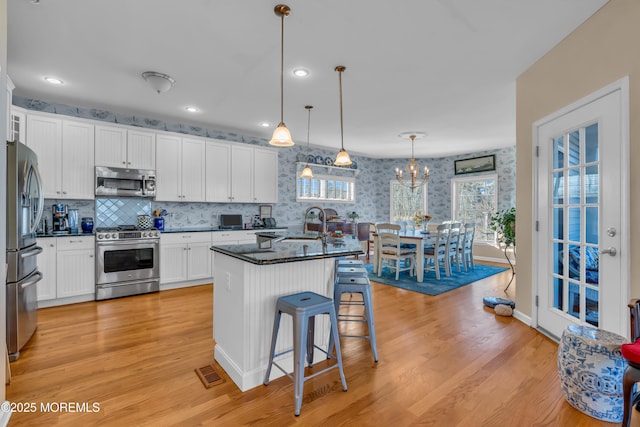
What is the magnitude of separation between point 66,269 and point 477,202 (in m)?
7.87

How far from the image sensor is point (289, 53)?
2.84 metres

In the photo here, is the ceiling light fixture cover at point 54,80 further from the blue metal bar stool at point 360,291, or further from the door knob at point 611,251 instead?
the door knob at point 611,251

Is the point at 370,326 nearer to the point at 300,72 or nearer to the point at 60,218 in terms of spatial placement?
the point at 300,72

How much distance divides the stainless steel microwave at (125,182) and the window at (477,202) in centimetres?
669

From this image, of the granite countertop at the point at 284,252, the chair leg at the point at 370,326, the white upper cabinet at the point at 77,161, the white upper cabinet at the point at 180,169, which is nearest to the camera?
the granite countertop at the point at 284,252

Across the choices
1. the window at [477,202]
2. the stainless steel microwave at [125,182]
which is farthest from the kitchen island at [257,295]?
the window at [477,202]

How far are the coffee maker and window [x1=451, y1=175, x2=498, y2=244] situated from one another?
25.1ft

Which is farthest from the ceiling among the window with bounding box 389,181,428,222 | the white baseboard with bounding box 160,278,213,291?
the window with bounding box 389,181,428,222

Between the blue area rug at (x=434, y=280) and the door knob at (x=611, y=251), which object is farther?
the blue area rug at (x=434, y=280)

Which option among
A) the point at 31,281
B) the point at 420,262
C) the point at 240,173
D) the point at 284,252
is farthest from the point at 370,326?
the point at 240,173

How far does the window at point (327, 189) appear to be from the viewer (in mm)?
6809

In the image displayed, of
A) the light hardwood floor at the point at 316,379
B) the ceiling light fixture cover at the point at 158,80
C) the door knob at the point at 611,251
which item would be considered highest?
the ceiling light fixture cover at the point at 158,80

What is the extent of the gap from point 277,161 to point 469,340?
4423 mm

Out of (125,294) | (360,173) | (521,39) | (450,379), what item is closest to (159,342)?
(125,294)
